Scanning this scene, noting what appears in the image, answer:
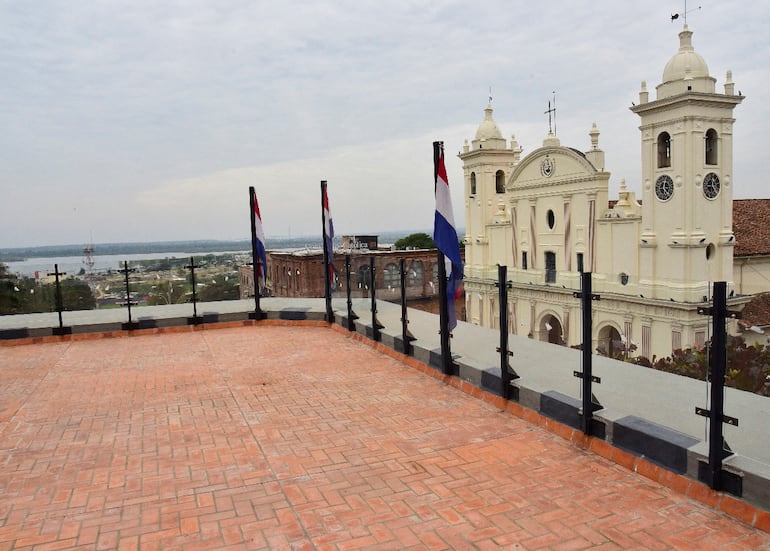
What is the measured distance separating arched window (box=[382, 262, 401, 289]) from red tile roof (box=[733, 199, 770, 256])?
22270 mm

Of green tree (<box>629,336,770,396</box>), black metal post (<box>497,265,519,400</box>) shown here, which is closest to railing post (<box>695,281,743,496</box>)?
black metal post (<box>497,265,519,400</box>)

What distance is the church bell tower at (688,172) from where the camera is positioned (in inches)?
933

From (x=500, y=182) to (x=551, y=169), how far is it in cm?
683

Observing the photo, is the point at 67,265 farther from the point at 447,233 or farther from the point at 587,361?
the point at 587,361

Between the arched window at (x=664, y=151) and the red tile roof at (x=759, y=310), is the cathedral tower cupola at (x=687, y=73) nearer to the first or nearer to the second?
the arched window at (x=664, y=151)

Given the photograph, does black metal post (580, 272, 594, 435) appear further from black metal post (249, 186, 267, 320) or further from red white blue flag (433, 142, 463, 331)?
black metal post (249, 186, 267, 320)

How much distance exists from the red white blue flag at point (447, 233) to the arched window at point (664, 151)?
21.4 meters

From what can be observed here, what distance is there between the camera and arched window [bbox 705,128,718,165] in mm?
24328

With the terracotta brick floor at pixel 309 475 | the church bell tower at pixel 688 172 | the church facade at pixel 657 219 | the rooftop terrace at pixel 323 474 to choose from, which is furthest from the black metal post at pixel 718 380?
the church bell tower at pixel 688 172

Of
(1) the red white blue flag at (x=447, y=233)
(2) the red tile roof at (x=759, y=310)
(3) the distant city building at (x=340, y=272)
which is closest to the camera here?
(1) the red white blue flag at (x=447, y=233)

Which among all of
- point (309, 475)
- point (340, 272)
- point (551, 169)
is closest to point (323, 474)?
point (309, 475)

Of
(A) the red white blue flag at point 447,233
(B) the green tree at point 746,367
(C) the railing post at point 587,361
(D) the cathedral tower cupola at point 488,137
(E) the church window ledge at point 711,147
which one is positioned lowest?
(B) the green tree at point 746,367

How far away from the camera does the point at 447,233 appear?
7.10m

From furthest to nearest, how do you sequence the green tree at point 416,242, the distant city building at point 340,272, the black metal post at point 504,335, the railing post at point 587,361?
the green tree at point 416,242 → the distant city building at point 340,272 → the black metal post at point 504,335 → the railing post at point 587,361
